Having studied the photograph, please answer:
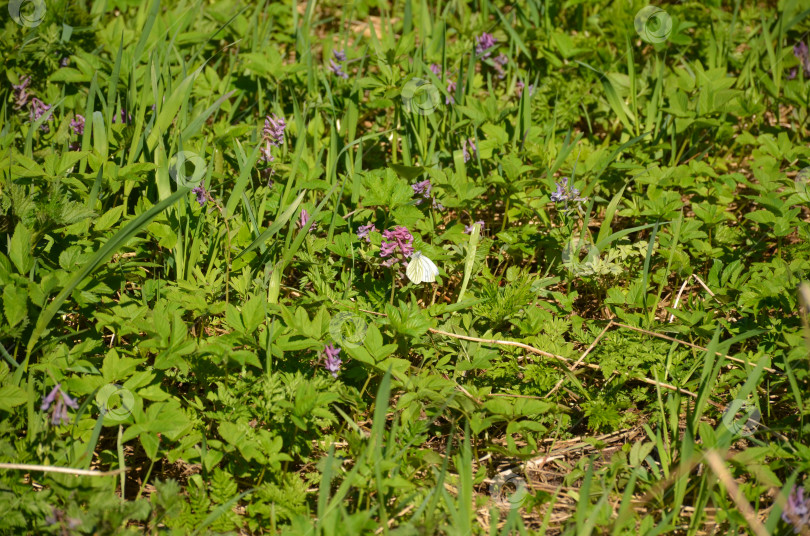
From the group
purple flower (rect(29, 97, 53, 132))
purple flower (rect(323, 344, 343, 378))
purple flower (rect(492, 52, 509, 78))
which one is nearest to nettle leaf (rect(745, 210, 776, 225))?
purple flower (rect(492, 52, 509, 78))

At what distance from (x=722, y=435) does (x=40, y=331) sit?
1.99m

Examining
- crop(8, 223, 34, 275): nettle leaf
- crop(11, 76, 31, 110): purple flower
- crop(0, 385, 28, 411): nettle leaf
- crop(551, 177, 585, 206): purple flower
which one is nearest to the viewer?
crop(0, 385, 28, 411): nettle leaf

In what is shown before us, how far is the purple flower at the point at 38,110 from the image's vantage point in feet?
9.34

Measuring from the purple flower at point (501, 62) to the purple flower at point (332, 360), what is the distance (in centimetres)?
205

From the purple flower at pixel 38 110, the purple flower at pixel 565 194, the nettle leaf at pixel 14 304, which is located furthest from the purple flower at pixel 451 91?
the nettle leaf at pixel 14 304

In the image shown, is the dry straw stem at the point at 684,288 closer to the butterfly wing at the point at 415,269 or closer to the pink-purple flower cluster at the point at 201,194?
the butterfly wing at the point at 415,269

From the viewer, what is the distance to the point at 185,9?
345 centimetres

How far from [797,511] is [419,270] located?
4.19ft

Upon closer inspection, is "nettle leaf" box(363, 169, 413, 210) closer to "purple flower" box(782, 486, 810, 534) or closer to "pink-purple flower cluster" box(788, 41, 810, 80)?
"purple flower" box(782, 486, 810, 534)

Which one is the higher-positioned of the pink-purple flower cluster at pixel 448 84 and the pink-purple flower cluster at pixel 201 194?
the pink-purple flower cluster at pixel 448 84

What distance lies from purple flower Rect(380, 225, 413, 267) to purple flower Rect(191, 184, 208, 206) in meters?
0.71

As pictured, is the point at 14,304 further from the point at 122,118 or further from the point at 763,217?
the point at 763,217

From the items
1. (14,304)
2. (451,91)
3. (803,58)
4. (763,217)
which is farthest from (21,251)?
(803,58)

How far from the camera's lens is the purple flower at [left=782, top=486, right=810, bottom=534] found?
1.67 m
